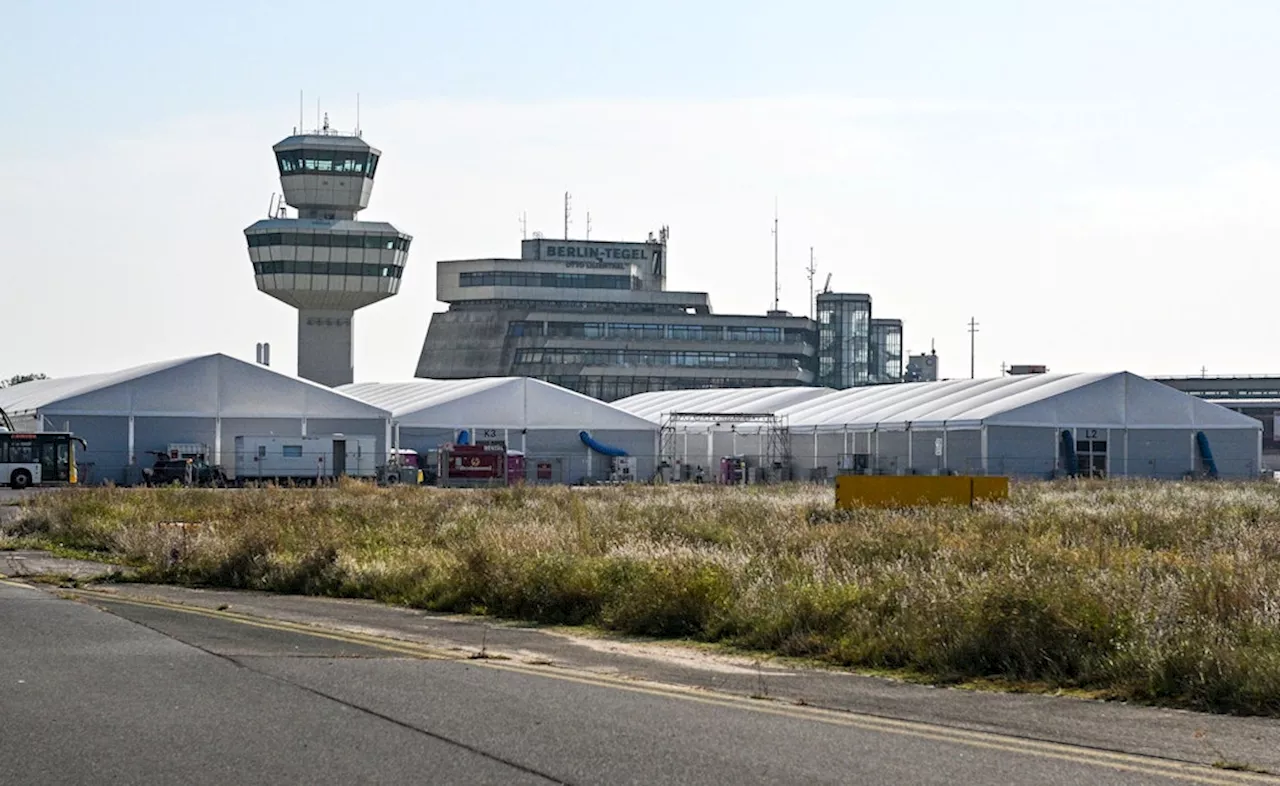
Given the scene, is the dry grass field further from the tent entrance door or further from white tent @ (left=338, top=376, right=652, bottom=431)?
white tent @ (left=338, top=376, right=652, bottom=431)

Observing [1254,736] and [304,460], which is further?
[304,460]

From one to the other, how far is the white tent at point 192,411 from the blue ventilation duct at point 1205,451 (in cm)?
3710

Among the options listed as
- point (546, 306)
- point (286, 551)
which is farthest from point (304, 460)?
point (546, 306)

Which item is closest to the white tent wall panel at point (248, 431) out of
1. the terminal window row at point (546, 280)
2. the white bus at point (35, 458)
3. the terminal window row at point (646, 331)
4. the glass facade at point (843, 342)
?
the white bus at point (35, 458)

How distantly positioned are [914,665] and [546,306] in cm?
13968

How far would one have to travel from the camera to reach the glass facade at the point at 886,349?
171750mm

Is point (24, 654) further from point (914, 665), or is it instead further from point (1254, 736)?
point (1254, 736)

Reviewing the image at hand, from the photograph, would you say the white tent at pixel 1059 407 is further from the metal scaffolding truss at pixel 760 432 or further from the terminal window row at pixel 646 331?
the terminal window row at pixel 646 331

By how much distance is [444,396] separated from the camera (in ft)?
272

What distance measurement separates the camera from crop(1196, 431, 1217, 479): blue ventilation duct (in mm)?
73562

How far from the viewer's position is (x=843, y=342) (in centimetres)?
16838

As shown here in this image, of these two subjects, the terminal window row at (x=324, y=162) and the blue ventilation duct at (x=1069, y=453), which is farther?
the terminal window row at (x=324, y=162)

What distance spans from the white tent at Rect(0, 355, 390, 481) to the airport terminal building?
2784 inches

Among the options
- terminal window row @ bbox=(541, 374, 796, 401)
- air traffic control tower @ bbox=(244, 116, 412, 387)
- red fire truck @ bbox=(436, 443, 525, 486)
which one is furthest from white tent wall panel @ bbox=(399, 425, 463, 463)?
terminal window row @ bbox=(541, 374, 796, 401)
